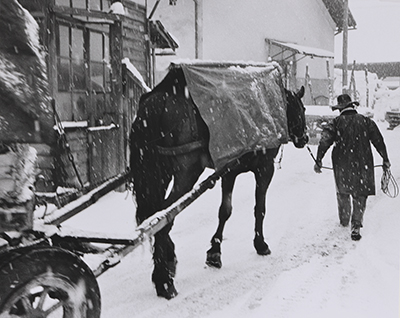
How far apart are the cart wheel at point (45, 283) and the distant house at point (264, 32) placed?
790 centimetres

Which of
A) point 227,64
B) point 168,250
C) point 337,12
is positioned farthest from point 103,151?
point 337,12

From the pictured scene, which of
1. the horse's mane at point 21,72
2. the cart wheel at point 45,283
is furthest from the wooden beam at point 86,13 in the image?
the cart wheel at point 45,283

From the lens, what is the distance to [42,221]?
10.9ft

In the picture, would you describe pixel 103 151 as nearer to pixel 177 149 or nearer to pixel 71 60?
pixel 71 60

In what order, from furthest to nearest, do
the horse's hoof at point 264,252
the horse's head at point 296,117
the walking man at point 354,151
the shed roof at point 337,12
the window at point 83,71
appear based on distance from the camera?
the shed roof at point 337,12
the window at point 83,71
the walking man at point 354,151
the horse's head at point 296,117
the horse's hoof at point 264,252

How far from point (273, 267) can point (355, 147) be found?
7.39ft

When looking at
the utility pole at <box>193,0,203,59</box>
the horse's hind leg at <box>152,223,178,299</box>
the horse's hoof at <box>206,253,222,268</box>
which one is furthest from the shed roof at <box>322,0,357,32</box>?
the horse's hind leg at <box>152,223,178,299</box>

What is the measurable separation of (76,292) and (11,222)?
58 cm

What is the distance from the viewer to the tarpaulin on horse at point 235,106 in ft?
15.2

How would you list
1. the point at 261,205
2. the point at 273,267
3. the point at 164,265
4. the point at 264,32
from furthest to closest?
1. the point at 264,32
2. the point at 261,205
3. the point at 273,267
4. the point at 164,265

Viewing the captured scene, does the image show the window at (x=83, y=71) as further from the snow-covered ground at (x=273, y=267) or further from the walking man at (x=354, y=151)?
the walking man at (x=354, y=151)

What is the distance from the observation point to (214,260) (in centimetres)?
518

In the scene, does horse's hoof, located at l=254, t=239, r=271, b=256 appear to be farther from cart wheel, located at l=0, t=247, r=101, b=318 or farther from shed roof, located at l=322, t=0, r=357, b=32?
shed roof, located at l=322, t=0, r=357, b=32

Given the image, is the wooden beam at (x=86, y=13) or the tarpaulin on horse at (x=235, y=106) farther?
the wooden beam at (x=86, y=13)
